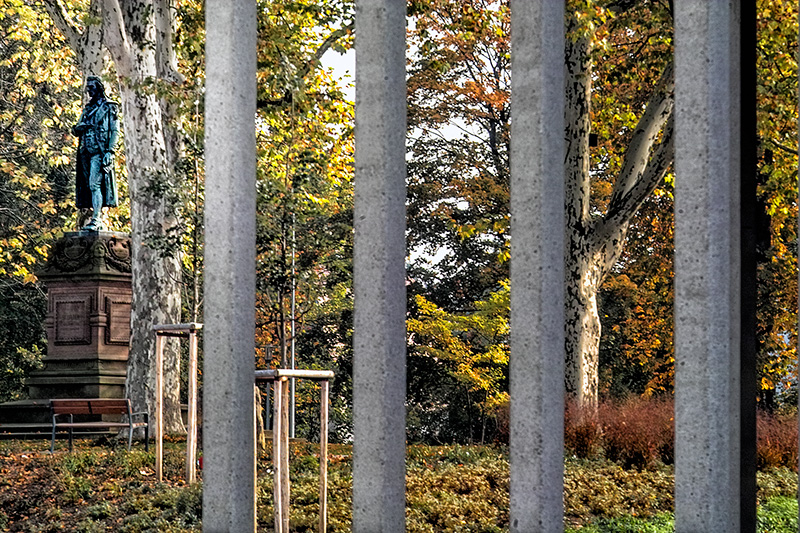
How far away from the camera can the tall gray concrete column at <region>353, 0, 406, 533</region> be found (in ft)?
15.6

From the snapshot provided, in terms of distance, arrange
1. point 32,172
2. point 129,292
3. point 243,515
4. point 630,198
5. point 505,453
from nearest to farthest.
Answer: point 243,515
point 505,453
point 630,198
point 129,292
point 32,172

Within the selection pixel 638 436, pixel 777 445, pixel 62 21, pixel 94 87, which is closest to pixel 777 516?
pixel 638 436

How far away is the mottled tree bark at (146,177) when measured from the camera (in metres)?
16.5

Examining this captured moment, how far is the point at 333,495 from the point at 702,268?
5762mm

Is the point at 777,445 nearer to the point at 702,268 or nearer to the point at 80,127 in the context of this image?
the point at 702,268

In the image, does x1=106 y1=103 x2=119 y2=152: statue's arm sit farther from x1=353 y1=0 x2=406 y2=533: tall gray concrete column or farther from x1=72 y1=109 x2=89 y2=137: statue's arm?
x1=353 y1=0 x2=406 y2=533: tall gray concrete column

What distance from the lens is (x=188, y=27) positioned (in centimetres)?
1427

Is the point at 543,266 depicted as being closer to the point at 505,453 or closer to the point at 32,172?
the point at 505,453

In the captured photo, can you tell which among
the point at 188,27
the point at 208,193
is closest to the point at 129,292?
the point at 188,27

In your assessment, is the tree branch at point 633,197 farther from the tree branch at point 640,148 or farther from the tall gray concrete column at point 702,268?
the tall gray concrete column at point 702,268

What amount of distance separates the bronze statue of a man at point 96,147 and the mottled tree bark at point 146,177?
43 centimetres

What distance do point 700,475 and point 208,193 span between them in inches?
97.8

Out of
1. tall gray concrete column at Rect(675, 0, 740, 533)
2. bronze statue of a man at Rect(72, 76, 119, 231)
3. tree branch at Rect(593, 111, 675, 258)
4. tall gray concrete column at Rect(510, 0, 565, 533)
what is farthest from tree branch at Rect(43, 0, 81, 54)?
tall gray concrete column at Rect(675, 0, 740, 533)

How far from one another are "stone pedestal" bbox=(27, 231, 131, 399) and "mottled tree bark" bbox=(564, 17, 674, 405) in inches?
280
